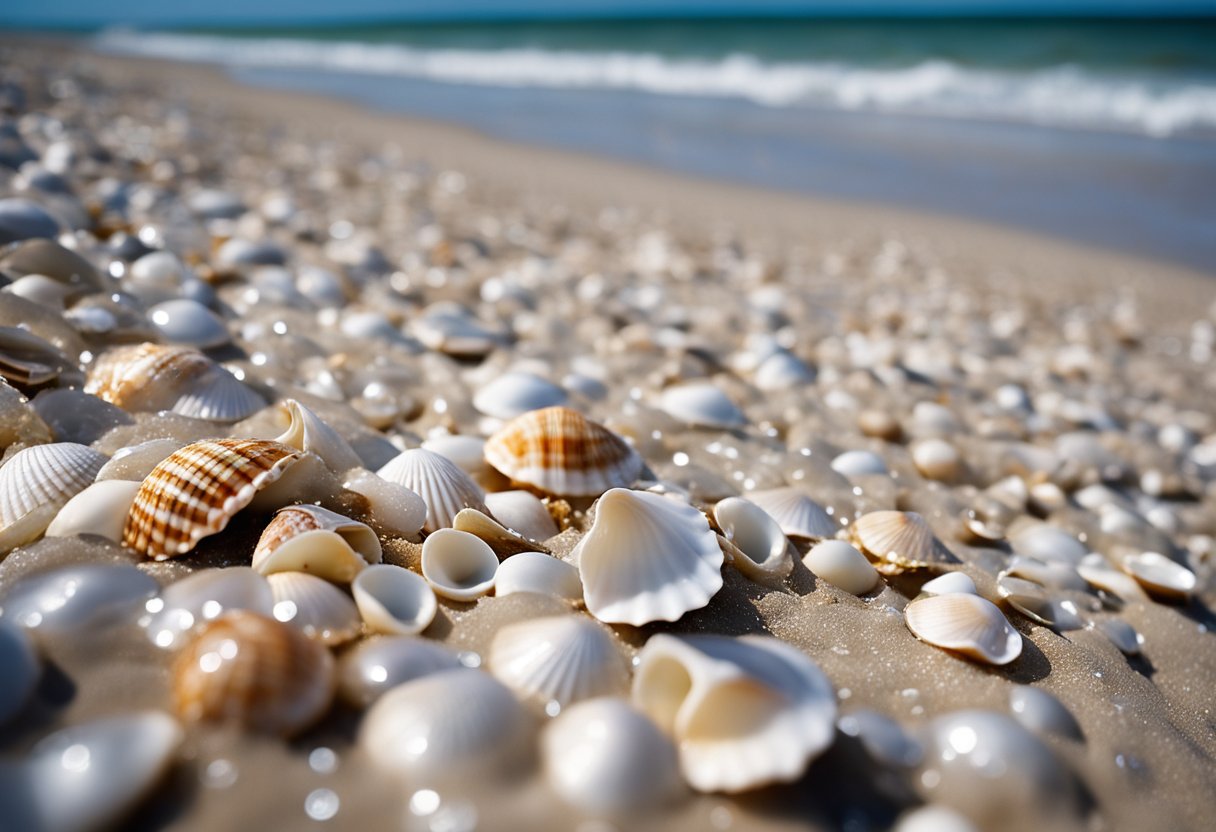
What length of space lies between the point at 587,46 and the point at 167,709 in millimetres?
23988

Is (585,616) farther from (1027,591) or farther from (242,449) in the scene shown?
(1027,591)

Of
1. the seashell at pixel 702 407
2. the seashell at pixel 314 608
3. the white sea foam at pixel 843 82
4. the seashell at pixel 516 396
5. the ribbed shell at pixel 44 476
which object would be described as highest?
the white sea foam at pixel 843 82

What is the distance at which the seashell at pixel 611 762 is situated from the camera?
107 centimetres

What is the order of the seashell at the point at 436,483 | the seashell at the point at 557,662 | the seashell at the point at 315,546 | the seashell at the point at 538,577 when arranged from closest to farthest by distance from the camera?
1. the seashell at the point at 557,662
2. the seashell at the point at 315,546
3. the seashell at the point at 538,577
4. the seashell at the point at 436,483

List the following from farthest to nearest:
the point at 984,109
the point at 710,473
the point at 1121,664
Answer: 1. the point at 984,109
2. the point at 710,473
3. the point at 1121,664

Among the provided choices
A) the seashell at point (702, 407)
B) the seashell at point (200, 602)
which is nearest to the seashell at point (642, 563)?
the seashell at point (200, 602)

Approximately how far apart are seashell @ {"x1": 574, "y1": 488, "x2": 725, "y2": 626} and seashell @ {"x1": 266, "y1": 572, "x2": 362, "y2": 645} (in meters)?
0.43

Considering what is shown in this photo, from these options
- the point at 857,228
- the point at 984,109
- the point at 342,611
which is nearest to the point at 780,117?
the point at 984,109

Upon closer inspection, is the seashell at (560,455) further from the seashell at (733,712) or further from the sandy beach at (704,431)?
the seashell at (733,712)

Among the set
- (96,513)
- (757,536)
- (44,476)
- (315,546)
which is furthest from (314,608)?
(757,536)

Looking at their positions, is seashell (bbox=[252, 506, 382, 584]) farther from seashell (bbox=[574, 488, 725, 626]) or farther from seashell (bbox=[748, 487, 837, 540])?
seashell (bbox=[748, 487, 837, 540])

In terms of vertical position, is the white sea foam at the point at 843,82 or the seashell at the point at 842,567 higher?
the white sea foam at the point at 843,82

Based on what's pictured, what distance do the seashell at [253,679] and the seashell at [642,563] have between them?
513 millimetres

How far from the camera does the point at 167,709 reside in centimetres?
113
